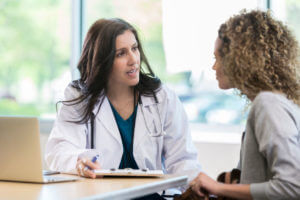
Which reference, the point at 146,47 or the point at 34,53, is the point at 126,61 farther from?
the point at 34,53

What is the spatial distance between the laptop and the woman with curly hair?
55cm

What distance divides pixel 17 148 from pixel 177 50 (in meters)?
2.22

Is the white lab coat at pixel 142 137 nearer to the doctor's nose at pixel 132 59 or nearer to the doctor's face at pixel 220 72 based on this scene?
the doctor's nose at pixel 132 59

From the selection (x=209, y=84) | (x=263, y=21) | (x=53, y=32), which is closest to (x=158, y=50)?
(x=209, y=84)

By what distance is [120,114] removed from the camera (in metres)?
2.36

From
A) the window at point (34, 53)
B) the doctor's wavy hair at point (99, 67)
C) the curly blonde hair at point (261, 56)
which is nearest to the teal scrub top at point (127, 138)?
the doctor's wavy hair at point (99, 67)

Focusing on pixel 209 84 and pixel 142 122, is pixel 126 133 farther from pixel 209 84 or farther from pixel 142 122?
pixel 209 84

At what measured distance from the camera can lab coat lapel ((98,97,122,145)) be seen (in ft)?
7.45

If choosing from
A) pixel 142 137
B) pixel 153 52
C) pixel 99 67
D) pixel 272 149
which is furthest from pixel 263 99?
pixel 153 52

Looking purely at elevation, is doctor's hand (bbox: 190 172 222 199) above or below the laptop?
below

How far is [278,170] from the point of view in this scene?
4.85 ft

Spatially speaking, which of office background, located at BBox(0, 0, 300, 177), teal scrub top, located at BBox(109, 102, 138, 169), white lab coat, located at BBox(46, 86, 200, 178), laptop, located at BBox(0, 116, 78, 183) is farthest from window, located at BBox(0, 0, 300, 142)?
laptop, located at BBox(0, 116, 78, 183)

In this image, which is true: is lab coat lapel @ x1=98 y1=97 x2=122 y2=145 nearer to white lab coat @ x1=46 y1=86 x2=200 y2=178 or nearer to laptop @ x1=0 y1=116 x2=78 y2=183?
white lab coat @ x1=46 y1=86 x2=200 y2=178

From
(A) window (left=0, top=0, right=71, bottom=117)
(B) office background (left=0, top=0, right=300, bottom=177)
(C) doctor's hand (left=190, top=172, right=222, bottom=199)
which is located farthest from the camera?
(A) window (left=0, top=0, right=71, bottom=117)
